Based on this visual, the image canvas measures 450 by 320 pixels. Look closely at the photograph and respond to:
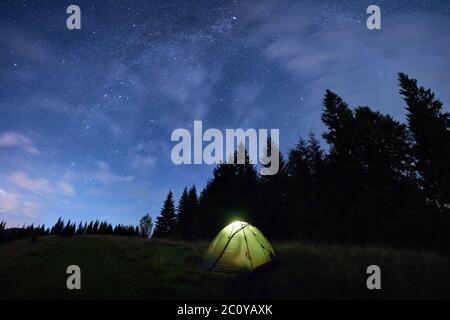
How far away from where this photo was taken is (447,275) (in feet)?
27.6

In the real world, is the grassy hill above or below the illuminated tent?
below

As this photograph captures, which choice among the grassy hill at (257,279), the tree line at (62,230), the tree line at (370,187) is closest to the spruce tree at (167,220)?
the tree line at (62,230)

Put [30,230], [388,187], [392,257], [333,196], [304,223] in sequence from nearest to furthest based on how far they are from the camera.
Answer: [392,257] < [388,187] < [333,196] < [304,223] < [30,230]

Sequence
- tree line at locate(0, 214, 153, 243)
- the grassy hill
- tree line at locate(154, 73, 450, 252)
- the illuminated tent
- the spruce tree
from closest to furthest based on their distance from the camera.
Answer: the grassy hill < the illuminated tent < tree line at locate(154, 73, 450, 252) < tree line at locate(0, 214, 153, 243) < the spruce tree

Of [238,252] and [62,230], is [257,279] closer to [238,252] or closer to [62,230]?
[238,252]

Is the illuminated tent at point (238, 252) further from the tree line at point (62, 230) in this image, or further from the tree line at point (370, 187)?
the tree line at point (62, 230)

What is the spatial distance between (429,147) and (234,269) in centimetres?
2025

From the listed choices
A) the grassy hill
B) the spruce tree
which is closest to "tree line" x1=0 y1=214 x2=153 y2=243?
the spruce tree

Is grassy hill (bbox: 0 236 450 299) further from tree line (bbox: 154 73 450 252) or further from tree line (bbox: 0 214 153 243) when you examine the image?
tree line (bbox: 0 214 153 243)

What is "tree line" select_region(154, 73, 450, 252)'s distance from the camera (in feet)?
59.7

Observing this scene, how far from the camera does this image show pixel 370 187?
64.9ft

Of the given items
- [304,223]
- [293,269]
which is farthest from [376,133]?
[293,269]

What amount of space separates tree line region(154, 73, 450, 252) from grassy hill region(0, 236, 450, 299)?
8.36 m
